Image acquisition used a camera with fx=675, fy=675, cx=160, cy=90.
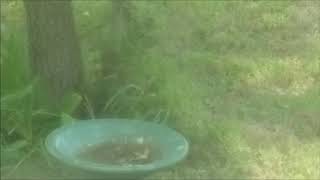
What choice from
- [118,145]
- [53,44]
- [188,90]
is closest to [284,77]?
[188,90]

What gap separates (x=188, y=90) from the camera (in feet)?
15.2

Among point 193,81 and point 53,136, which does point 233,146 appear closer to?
point 193,81

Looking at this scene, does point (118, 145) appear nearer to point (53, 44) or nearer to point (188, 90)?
point (53, 44)

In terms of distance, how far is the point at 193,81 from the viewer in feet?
16.2

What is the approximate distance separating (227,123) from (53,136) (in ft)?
5.70

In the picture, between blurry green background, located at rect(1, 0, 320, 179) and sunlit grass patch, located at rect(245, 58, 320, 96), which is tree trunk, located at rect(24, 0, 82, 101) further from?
sunlit grass patch, located at rect(245, 58, 320, 96)

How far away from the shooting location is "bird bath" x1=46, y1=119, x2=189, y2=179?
292 cm

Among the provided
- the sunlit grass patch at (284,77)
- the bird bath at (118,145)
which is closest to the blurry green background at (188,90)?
the sunlit grass patch at (284,77)

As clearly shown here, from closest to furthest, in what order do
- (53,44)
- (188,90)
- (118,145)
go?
(118,145) < (53,44) < (188,90)

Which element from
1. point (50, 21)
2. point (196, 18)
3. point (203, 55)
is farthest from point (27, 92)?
point (196, 18)

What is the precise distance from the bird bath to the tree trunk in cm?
108

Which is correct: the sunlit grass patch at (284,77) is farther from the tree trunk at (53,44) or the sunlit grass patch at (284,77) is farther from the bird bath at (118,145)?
the bird bath at (118,145)

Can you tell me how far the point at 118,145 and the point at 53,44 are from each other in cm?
123

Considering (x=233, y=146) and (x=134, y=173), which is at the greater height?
(x=134, y=173)
